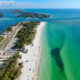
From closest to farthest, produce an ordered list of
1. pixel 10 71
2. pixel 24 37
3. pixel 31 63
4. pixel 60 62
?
pixel 10 71
pixel 31 63
pixel 60 62
pixel 24 37

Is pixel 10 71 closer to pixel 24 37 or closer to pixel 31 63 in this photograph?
pixel 31 63

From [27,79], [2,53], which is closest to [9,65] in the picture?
[27,79]

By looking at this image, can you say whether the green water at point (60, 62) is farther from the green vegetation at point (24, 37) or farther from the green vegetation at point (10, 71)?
the green vegetation at point (24, 37)

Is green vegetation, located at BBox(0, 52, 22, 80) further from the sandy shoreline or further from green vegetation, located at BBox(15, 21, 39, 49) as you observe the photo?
green vegetation, located at BBox(15, 21, 39, 49)

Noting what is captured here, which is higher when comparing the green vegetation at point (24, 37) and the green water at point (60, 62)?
the green vegetation at point (24, 37)

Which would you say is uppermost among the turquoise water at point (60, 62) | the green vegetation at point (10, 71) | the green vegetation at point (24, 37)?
the green vegetation at point (24, 37)

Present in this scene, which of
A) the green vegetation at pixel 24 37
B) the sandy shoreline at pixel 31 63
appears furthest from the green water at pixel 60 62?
the green vegetation at pixel 24 37

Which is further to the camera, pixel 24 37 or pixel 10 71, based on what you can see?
pixel 24 37

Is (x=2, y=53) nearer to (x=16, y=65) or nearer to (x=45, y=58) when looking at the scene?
(x=16, y=65)

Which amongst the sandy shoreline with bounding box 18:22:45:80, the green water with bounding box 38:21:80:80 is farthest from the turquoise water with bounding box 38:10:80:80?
the sandy shoreline with bounding box 18:22:45:80

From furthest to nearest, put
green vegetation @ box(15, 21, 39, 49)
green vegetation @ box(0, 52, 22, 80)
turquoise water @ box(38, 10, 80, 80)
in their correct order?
1. green vegetation @ box(15, 21, 39, 49)
2. turquoise water @ box(38, 10, 80, 80)
3. green vegetation @ box(0, 52, 22, 80)

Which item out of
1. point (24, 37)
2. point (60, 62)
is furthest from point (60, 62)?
point (24, 37)
